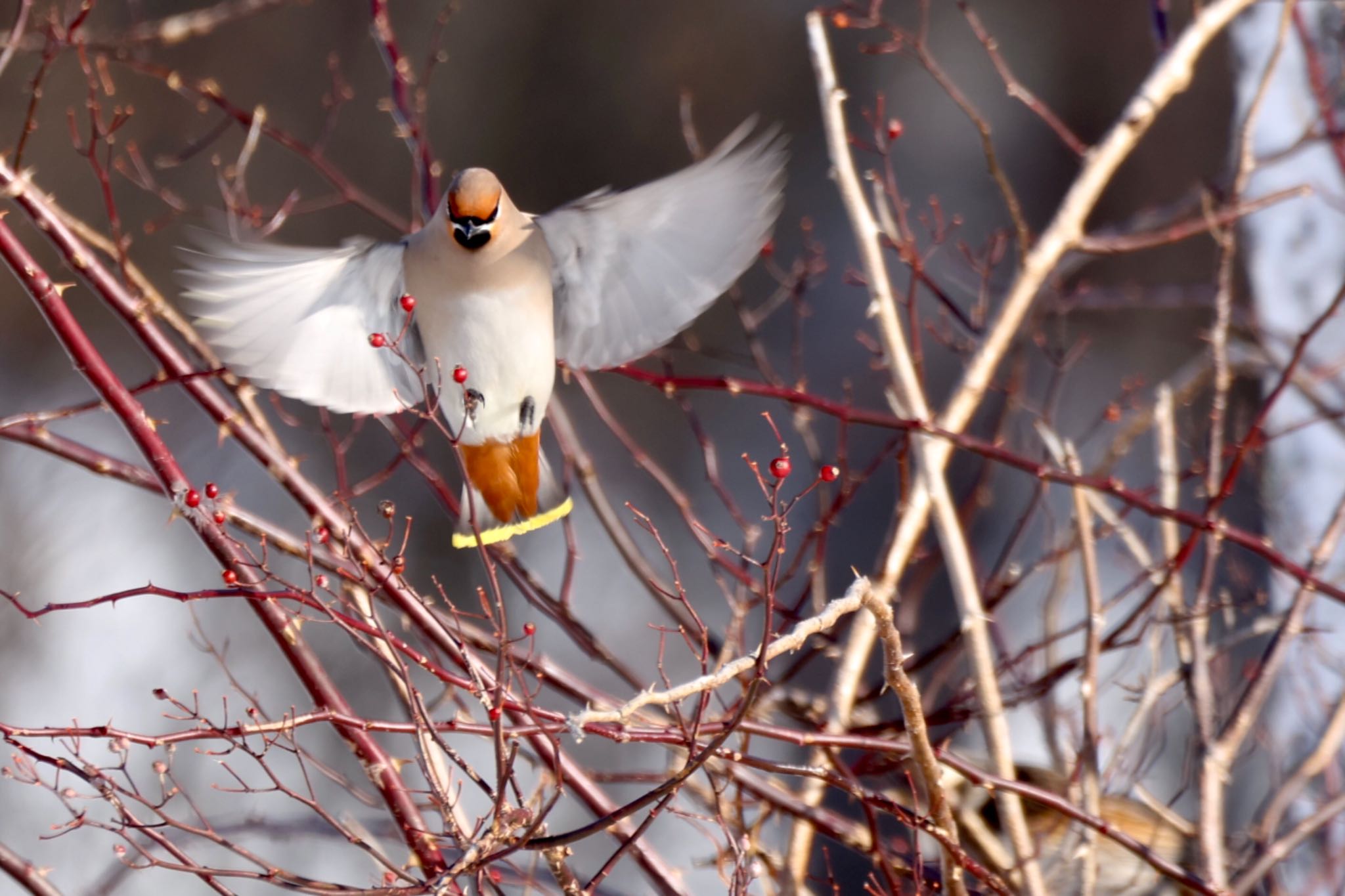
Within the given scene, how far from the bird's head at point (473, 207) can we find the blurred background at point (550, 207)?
8.30 ft

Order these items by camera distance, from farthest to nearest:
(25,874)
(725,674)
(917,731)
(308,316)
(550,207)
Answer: (550,207)
(308,316)
(25,874)
(917,731)
(725,674)

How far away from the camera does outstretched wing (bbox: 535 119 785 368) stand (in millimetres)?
1547

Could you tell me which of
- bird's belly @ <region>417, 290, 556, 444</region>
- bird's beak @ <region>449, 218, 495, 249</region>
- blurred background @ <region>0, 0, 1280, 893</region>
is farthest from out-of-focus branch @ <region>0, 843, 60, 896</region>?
blurred background @ <region>0, 0, 1280, 893</region>

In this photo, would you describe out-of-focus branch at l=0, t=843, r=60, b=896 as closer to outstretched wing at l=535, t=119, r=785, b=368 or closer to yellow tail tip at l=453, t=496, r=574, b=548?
yellow tail tip at l=453, t=496, r=574, b=548

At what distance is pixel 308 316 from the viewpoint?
5.49 ft

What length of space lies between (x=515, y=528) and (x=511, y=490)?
0.09m

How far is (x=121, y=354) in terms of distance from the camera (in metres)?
4.51

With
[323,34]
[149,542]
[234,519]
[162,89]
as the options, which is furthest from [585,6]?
[234,519]

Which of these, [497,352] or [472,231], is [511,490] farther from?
[472,231]

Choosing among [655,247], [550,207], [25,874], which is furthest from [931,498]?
[550,207]

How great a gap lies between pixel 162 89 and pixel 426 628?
359cm

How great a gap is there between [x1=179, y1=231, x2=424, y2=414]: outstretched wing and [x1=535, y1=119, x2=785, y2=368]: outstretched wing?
0.22 m

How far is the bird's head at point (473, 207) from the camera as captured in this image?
1569 mm

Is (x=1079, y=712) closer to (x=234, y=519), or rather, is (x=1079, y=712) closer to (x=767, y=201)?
(x=767, y=201)
